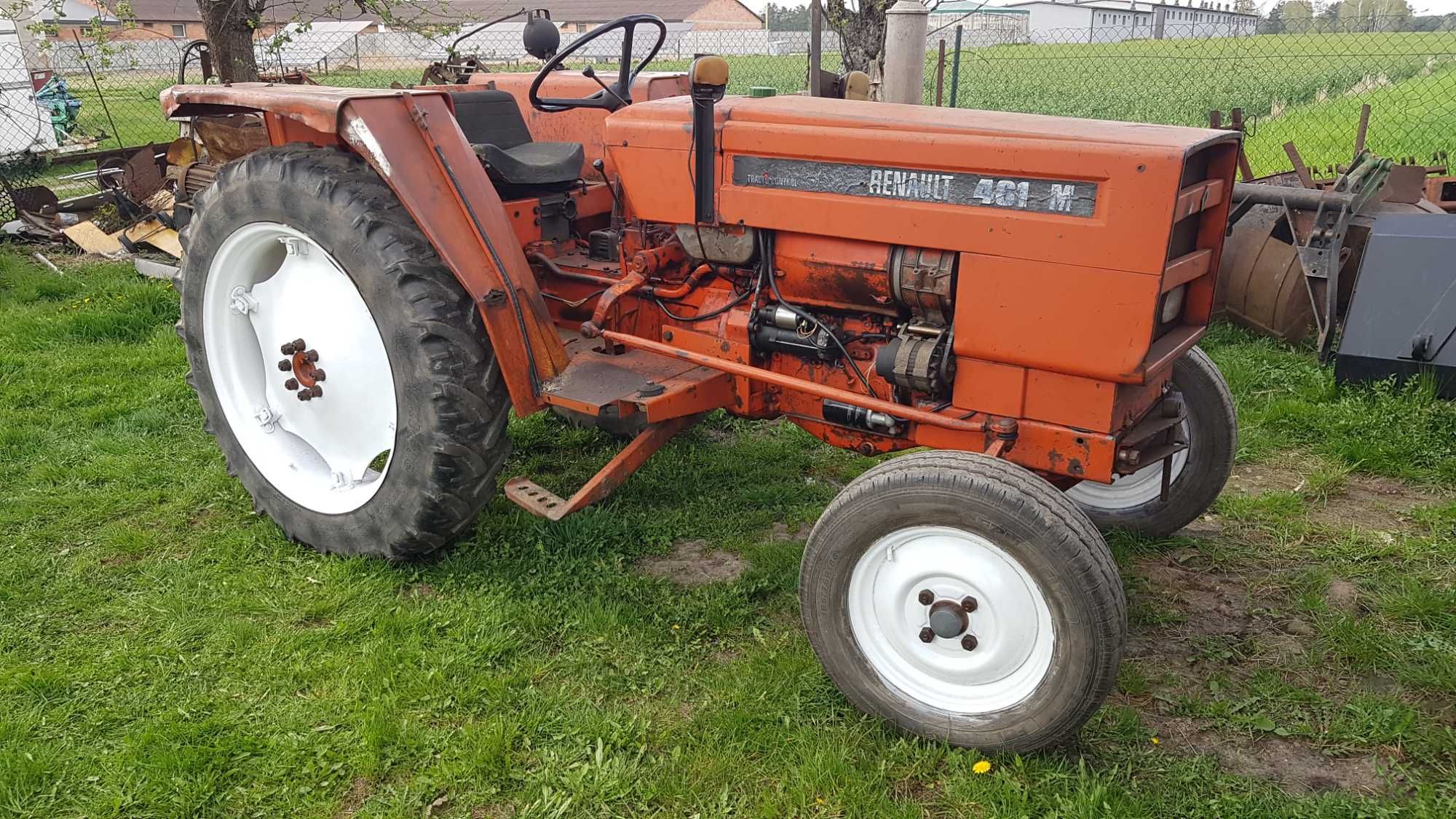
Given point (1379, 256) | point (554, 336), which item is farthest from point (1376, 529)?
point (554, 336)

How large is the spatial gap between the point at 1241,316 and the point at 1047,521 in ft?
12.2

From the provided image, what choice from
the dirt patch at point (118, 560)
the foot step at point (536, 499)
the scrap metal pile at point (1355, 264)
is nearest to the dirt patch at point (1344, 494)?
the scrap metal pile at point (1355, 264)

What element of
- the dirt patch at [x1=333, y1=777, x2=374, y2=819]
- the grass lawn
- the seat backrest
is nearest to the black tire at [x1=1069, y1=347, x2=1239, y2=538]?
the grass lawn

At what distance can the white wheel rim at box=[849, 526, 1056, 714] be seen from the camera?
2.43 m

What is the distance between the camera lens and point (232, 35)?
22.6 feet

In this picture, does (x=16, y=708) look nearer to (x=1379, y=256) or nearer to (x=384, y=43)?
(x=1379, y=256)

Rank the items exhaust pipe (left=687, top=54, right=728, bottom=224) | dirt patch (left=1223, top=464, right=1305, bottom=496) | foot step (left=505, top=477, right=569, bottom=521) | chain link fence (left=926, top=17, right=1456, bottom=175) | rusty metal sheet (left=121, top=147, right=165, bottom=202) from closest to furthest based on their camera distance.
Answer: exhaust pipe (left=687, top=54, right=728, bottom=224) < foot step (left=505, top=477, right=569, bottom=521) < dirt patch (left=1223, top=464, right=1305, bottom=496) < rusty metal sheet (left=121, top=147, right=165, bottom=202) < chain link fence (left=926, top=17, right=1456, bottom=175)

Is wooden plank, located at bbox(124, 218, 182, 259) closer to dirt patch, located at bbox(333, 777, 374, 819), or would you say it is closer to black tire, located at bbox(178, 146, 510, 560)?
black tire, located at bbox(178, 146, 510, 560)

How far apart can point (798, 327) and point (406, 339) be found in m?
1.15

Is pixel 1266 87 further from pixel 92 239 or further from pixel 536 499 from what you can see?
pixel 536 499

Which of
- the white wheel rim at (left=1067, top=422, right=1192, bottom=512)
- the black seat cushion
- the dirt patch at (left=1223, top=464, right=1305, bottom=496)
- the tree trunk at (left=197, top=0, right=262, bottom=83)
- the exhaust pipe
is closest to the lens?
the exhaust pipe

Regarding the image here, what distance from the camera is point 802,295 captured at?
2.95m

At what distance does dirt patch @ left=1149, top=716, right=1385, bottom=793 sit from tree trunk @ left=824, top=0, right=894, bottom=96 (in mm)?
5051

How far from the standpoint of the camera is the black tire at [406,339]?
301 centimetres
